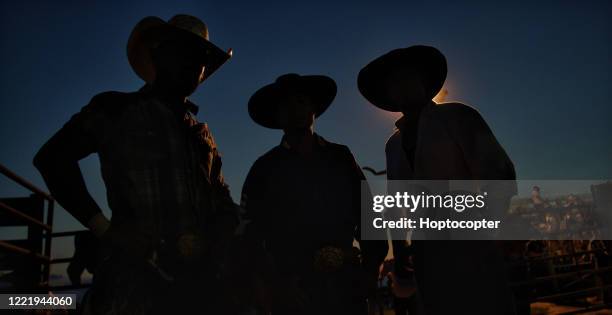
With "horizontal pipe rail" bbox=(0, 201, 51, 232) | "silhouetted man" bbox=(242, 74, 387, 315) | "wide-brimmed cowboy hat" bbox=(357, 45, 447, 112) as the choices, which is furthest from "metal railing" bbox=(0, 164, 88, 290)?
"wide-brimmed cowboy hat" bbox=(357, 45, 447, 112)

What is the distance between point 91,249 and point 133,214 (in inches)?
16.0

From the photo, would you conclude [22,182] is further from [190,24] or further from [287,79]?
[287,79]

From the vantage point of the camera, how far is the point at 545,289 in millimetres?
12406

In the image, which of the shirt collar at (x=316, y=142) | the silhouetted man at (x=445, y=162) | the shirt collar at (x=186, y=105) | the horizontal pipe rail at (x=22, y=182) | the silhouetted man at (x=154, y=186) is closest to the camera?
the silhouetted man at (x=154, y=186)

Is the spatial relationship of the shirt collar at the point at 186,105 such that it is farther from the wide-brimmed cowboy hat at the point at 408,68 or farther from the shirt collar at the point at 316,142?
the wide-brimmed cowboy hat at the point at 408,68

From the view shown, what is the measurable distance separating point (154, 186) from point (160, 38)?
3.87 feet

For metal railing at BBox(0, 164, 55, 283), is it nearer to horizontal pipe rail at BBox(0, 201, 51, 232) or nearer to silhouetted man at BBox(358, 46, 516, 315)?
horizontal pipe rail at BBox(0, 201, 51, 232)

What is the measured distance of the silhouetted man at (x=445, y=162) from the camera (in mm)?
2201

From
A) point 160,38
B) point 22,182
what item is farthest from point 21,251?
point 160,38

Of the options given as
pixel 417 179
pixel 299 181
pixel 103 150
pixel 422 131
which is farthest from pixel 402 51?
pixel 103 150

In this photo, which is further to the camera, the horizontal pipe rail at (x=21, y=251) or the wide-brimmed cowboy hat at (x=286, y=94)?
the horizontal pipe rail at (x=21, y=251)

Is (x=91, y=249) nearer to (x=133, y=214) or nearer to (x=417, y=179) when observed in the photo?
(x=133, y=214)

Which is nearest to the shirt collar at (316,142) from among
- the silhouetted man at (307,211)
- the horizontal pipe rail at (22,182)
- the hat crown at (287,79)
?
the silhouetted man at (307,211)

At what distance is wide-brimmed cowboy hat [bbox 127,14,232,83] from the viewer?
8.45ft
